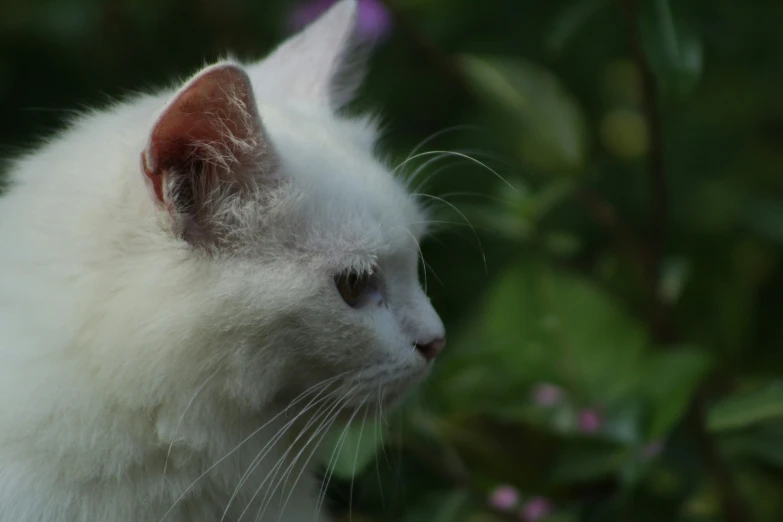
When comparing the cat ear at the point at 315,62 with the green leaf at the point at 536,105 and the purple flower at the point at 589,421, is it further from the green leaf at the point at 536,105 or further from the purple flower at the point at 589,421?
the purple flower at the point at 589,421

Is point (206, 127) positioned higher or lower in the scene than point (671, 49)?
higher

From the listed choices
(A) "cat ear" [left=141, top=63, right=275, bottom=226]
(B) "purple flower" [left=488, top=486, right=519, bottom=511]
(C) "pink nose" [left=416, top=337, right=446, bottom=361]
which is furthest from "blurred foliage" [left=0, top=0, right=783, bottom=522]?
(A) "cat ear" [left=141, top=63, right=275, bottom=226]

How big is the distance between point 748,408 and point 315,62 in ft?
2.65

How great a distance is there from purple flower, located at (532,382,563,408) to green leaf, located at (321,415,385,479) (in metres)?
0.31

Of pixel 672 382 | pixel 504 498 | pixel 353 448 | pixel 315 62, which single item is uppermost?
pixel 315 62

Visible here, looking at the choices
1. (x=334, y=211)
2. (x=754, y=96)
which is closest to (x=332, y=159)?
(x=334, y=211)

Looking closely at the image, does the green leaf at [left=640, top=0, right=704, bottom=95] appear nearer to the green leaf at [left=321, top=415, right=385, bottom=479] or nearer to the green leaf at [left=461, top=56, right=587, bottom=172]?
the green leaf at [left=461, top=56, right=587, bottom=172]

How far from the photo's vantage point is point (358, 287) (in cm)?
107

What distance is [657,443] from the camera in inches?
53.8

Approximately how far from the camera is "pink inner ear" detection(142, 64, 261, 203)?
909 mm

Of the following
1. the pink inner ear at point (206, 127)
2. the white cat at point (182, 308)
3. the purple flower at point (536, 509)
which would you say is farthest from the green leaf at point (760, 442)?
the pink inner ear at point (206, 127)

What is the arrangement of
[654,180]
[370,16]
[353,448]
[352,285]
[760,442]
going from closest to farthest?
[352,285] < [353,448] < [760,442] < [654,180] < [370,16]

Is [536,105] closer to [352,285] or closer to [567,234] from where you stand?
[567,234]

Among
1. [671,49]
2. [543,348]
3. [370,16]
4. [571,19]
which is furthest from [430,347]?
[370,16]
